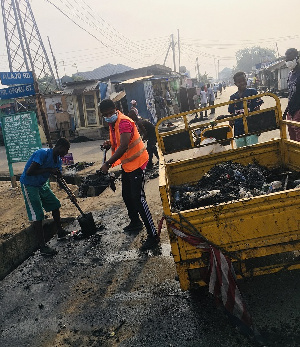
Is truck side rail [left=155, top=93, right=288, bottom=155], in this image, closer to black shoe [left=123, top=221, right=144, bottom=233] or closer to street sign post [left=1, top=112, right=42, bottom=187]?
black shoe [left=123, top=221, right=144, bottom=233]

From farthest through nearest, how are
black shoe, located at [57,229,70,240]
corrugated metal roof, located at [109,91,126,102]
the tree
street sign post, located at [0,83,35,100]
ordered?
the tree → corrugated metal roof, located at [109,91,126,102] → street sign post, located at [0,83,35,100] → black shoe, located at [57,229,70,240]

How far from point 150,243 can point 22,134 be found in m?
4.56

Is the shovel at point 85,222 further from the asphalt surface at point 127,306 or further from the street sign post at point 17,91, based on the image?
the street sign post at point 17,91

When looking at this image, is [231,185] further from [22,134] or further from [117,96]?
[117,96]

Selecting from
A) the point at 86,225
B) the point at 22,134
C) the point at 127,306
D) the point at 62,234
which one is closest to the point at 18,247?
the point at 62,234

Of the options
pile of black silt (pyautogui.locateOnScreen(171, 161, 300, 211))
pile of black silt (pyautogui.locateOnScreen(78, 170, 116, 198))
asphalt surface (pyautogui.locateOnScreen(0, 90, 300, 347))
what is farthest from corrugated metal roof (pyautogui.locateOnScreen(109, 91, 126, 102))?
pile of black silt (pyautogui.locateOnScreen(171, 161, 300, 211))

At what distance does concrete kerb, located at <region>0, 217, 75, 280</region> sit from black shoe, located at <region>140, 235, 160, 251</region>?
6.83ft

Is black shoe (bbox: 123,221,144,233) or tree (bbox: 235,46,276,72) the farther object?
tree (bbox: 235,46,276,72)

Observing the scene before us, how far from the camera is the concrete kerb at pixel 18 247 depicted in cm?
499

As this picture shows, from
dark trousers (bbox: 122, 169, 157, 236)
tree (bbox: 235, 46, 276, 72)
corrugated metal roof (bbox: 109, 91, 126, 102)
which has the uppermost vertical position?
tree (bbox: 235, 46, 276, 72)

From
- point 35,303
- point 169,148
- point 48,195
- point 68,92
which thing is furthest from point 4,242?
point 68,92

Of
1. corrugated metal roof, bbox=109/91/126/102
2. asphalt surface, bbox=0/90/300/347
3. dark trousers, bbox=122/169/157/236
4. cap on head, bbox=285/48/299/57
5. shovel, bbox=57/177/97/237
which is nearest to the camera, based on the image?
asphalt surface, bbox=0/90/300/347

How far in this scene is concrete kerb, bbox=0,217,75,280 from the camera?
499 cm

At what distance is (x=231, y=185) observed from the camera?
10.6 ft
